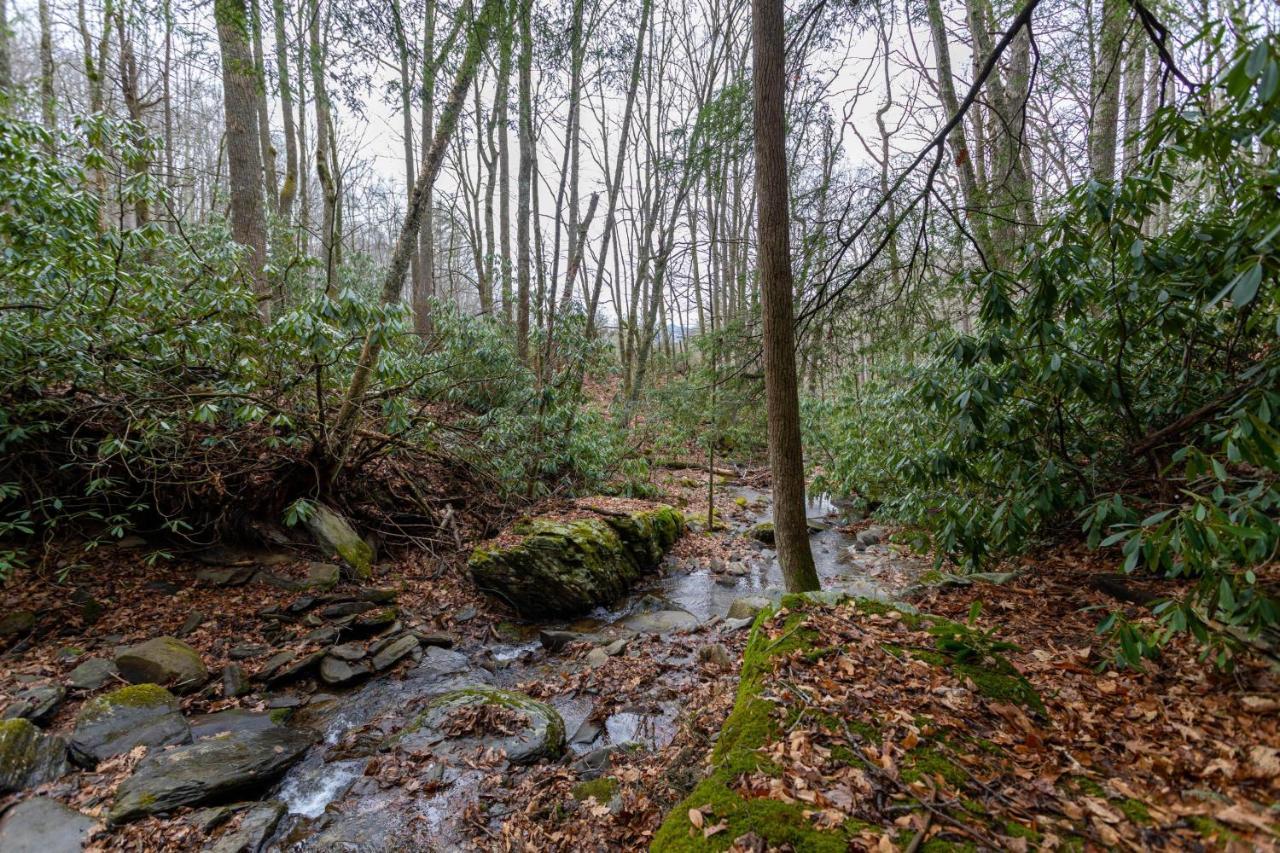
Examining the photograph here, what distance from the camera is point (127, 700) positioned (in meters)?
4.06

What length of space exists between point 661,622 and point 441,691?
256 cm

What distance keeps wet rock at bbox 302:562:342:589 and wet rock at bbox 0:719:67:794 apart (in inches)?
101

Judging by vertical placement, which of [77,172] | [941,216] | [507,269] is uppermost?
[507,269]

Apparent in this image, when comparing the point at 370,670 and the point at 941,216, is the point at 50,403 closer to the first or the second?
the point at 370,670

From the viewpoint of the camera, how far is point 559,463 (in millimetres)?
9398

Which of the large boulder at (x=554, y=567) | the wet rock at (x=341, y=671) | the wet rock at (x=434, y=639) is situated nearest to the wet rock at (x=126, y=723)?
the wet rock at (x=341, y=671)

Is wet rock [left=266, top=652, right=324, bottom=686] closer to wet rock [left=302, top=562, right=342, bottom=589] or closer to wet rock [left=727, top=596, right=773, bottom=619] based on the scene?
wet rock [left=302, top=562, right=342, bottom=589]

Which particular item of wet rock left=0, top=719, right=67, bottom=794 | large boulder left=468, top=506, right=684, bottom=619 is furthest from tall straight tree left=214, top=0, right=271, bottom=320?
wet rock left=0, top=719, right=67, bottom=794

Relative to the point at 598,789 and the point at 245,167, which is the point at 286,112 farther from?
the point at 598,789

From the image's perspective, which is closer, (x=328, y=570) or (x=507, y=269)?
(x=328, y=570)

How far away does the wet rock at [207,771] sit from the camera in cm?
323

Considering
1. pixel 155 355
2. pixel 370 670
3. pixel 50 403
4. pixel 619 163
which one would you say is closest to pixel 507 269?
pixel 619 163

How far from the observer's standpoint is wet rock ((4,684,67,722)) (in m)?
3.78

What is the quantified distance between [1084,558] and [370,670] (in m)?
6.43
